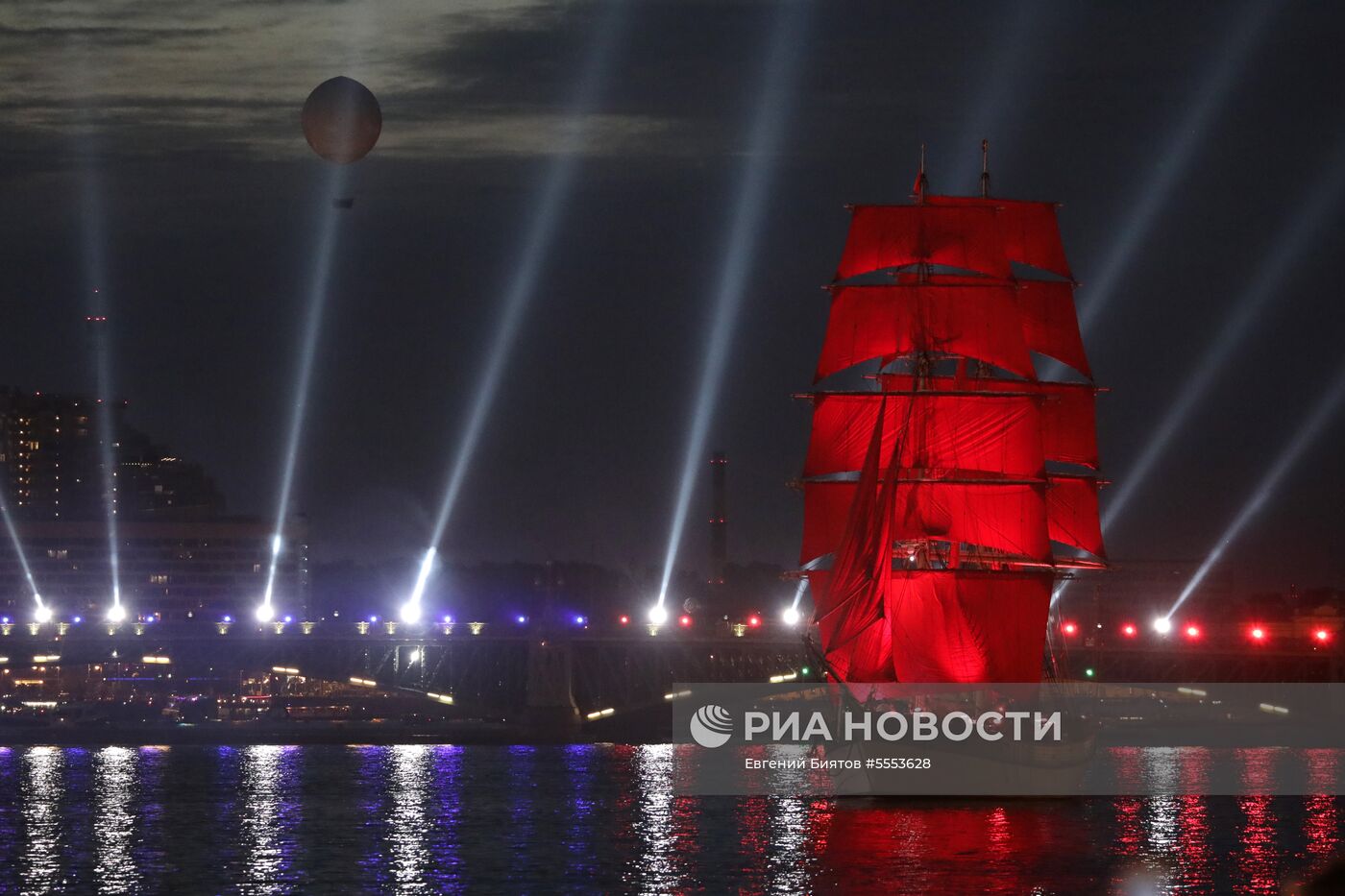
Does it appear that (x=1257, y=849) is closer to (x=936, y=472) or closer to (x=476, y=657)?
(x=936, y=472)

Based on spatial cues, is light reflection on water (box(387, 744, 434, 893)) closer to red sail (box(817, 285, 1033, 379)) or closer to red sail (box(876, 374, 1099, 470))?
red sail (box(817, 285, 1033, 379))

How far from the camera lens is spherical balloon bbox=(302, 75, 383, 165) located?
79188 millimetres

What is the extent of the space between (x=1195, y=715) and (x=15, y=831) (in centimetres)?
9920

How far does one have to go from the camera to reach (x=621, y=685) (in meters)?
152

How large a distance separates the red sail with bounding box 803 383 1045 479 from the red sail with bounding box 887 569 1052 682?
7329mm

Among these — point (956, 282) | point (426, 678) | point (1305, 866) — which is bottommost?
point (1305, 866)

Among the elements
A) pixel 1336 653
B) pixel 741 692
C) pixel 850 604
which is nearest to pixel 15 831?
pixel 850 604

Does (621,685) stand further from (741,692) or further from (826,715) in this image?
(826,715)

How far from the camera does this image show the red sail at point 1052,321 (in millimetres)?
122750

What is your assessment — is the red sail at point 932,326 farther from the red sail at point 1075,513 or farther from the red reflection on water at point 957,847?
the red reflection on water at point 957,847

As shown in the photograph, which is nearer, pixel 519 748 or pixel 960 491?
pixel 960 491

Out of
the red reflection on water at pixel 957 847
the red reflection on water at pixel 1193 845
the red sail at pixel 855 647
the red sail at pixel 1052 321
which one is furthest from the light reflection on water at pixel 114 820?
the red sail at pixel 1052 321

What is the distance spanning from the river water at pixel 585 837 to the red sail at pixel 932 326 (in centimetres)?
A: 2244

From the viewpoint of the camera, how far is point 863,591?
95688mm
